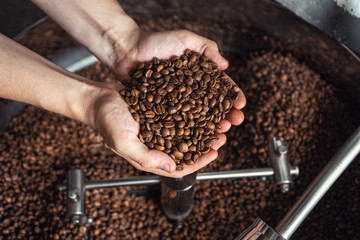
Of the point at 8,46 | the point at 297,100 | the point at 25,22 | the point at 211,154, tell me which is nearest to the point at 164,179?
the point at 211,154

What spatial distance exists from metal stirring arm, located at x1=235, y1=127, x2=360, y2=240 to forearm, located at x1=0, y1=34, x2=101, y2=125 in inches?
25.0

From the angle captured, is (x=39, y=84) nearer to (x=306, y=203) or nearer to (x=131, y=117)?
(x=131, y=117)

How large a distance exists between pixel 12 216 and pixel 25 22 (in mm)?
1414

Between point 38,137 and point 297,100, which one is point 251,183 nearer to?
point 297,100

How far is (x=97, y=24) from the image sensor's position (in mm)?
1246

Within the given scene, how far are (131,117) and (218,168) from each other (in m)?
0.63

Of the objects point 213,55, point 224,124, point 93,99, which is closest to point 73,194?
point 93,99

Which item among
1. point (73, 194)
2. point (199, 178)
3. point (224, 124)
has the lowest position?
point (73, 194)

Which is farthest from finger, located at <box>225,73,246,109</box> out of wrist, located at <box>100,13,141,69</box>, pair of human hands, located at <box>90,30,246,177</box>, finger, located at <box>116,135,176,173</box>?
wrist, located at <box>100,13,141,69</box>

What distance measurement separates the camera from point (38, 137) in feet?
4.94

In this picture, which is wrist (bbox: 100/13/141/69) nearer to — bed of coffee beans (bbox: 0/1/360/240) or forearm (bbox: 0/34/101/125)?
forearm (bbox: 0/34/101/125)

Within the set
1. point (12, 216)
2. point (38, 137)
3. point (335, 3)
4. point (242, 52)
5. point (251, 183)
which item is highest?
point (335, 3)

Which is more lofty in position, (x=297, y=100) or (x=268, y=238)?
(x=268, y=238)

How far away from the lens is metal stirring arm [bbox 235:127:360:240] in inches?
28.0
